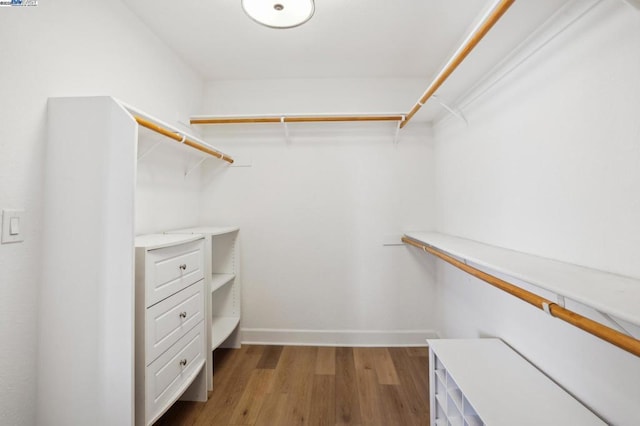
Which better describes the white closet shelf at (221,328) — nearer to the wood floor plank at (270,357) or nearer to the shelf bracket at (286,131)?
the wood floor plank at (270,357)

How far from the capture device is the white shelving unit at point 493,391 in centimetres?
84

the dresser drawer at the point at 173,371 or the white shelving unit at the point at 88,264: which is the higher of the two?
the white shelving unit at the point at 88,264

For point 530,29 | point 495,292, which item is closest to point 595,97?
point 530,29

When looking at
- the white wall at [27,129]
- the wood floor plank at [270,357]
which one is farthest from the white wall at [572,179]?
the white wall at [27,129]

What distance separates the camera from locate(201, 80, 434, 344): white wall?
7.52ft

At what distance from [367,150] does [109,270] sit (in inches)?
78.4

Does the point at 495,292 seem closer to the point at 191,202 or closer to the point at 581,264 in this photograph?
the point at 581,264

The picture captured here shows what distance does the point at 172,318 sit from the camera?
4.33 ft

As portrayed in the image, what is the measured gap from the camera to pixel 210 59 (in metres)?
2.08

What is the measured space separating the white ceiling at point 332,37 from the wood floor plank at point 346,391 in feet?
6.74

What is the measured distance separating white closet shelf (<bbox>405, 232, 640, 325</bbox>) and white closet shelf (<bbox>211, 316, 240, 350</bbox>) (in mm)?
1724

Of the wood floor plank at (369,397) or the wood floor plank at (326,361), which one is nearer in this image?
the wood floor plank at (369,397)

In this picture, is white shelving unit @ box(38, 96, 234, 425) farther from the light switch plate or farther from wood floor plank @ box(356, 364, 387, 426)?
wood floor plank @ box(356, 364, 387, 426)

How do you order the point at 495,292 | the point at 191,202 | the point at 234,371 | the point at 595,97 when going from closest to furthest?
the point at 595,97 → the point at 495,292 → the point at 234,371 → the point at 191,202
